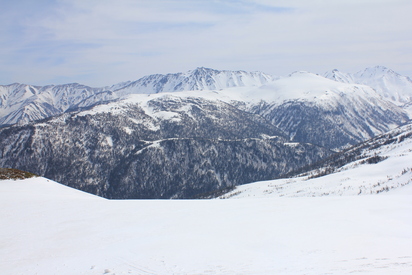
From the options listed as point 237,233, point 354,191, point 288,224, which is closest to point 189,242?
point 237,233

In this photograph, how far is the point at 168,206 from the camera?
3522 cm

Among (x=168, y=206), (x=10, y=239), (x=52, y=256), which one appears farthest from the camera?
(x=168, y=206)

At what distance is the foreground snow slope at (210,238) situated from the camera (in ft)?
59.2

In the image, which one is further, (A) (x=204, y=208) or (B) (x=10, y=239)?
(A) (x=204, y=208)

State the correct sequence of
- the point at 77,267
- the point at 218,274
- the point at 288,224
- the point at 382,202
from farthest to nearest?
the point at 382,202
the point at 288,224
the point at 77,267
the point at 218,274

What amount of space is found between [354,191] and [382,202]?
126 ft

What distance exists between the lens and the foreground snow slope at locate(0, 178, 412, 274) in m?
18.0

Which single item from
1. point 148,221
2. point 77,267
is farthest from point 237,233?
point 77,267

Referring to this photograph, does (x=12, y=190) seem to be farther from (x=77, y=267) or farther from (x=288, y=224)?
(x=288, y=224)

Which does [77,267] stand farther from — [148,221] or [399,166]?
[399,166]

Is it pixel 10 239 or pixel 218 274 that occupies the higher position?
pixel 10 239

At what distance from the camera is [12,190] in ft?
136

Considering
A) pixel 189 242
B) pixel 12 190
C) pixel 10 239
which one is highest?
pixel 12 190

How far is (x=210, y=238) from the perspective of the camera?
74.3ft
